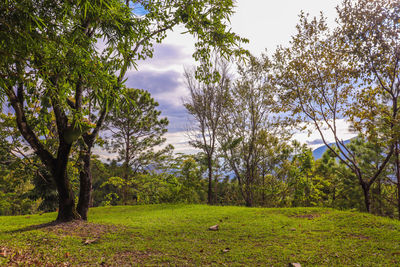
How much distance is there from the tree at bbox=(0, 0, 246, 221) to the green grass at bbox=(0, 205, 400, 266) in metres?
1.69

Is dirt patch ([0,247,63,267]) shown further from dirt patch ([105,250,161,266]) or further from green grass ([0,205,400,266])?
dirt patch ([105,250,161,266])

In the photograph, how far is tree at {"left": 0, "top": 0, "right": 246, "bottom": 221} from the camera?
9.64ft

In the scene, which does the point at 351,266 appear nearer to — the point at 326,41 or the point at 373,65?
the point at 373,65

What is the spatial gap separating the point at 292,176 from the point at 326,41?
511 cm

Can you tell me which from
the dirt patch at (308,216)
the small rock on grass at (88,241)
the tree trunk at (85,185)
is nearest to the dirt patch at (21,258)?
the small rock on grass at (88,241)

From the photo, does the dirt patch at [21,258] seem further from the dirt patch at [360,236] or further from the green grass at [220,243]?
the dirt patch at [360,236]

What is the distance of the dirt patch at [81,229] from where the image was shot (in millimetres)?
4691

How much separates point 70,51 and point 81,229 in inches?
148

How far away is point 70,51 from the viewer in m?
3.26

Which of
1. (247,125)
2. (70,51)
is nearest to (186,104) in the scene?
(247,125)

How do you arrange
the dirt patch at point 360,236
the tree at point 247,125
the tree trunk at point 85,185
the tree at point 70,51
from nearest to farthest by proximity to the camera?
the tree at point 70,51 → the dirt patch at point 360,236 → the tree trunk at point 85,185 → the tree at point 247,125

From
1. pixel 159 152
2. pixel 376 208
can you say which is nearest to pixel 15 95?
pixel 159 152

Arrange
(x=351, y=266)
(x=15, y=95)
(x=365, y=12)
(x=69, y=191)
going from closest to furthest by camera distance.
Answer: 1. (x=351, y=266)
2. (x=15, y=95)
3. (x=69, y=191)
4. (x=365, y=12)

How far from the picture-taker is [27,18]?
277 cm
